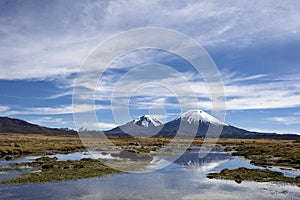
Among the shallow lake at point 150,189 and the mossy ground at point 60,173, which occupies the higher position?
the mossy ground at point 60,173

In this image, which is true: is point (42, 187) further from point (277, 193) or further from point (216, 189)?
point (277, 193)

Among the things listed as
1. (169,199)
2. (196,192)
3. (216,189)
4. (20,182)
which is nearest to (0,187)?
(20,182)

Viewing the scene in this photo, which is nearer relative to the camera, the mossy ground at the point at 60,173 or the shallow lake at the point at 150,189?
the shallow lake at the point at 150,189

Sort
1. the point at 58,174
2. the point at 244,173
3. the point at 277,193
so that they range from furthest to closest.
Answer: the point at 244,173 → the point at 58,174 → the point at 277,193

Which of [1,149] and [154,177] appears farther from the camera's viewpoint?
[1,149]

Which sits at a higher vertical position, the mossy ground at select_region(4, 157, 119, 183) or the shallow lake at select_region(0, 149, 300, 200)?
the mossy ground at select_region(4, 157, 119, 183)

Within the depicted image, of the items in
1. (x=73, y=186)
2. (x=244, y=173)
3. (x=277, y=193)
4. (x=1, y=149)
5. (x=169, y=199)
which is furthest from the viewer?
(x=1, y=149)

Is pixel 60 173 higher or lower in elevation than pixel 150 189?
higher

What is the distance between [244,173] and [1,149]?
5186 centimetres

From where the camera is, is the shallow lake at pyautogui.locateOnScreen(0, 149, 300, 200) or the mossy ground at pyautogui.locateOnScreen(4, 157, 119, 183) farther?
the mossy ground at pyautogui.locateOnScreen(4, 157, 119, 183)

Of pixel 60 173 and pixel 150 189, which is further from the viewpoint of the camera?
pixel 60 173

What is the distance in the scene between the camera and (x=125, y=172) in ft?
135

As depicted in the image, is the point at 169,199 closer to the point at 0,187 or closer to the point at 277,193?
the point at 277,193

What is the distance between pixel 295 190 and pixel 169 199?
12961mm
